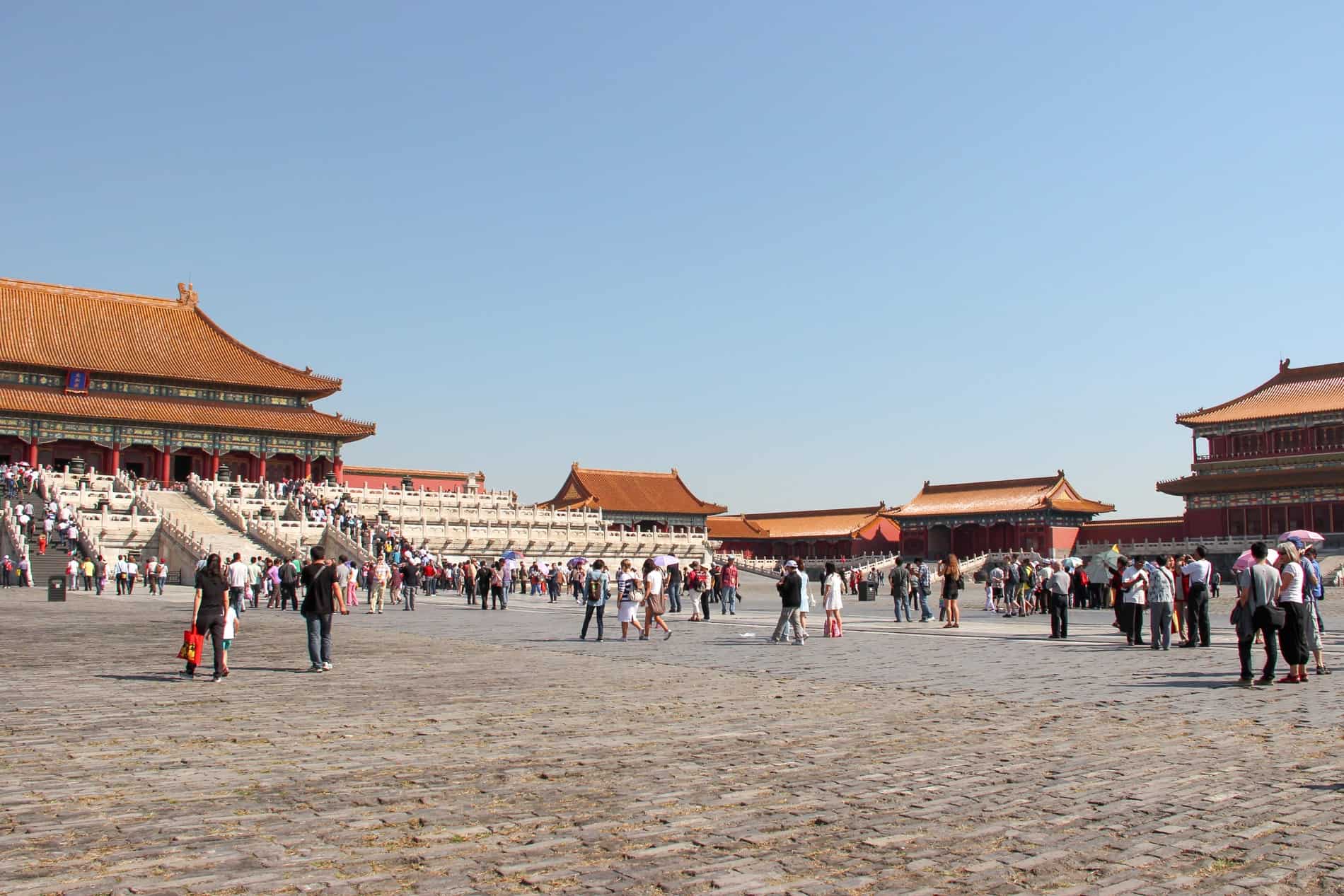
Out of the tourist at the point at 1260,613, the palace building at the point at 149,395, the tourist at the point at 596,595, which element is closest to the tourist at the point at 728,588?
the tourist at the point at 596,595

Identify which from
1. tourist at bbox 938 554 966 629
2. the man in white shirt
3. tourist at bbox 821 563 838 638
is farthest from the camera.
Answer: tourist at bbox 938 554 966 629

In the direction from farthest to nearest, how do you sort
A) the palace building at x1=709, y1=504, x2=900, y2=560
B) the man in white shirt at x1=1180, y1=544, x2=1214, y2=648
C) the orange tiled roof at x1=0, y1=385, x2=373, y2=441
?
the palace building at x1=709, y1=504, x2=900, y2=560, the orange tiled roof at x1=0, y1=385, x2=373, y2=441, the man in white shirt at x1=1180, y1=544, x2=1214, y2=648

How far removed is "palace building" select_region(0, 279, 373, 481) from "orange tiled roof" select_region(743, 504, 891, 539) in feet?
88.3

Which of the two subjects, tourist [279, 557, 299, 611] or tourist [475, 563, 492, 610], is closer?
tourist [279, 557, 299, 611]

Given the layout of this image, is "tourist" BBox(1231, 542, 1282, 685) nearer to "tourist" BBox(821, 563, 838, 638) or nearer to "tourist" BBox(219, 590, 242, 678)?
"tourist" BBox(821, 563, 838, 638)

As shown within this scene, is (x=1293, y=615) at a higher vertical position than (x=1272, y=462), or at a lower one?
lower

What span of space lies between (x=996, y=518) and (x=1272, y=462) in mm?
14151

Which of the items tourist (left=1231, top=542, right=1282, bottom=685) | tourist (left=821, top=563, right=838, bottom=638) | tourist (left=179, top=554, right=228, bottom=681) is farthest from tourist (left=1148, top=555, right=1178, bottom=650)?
tourist (left=179, top=554, right=228, bottom=681)

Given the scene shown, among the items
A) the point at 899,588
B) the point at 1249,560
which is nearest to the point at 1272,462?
the point at 899,588

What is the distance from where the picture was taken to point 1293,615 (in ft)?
39.3

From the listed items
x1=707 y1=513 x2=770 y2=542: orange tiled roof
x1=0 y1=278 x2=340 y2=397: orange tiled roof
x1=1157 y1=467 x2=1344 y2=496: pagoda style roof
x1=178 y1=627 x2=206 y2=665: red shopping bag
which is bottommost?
x1=178 y1=627 x2=206 y2=665: red shopping bag

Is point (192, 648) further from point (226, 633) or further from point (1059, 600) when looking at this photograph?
point (1059, 600)

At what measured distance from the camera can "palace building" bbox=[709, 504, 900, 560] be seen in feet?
236

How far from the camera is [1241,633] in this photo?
12.0 meters
